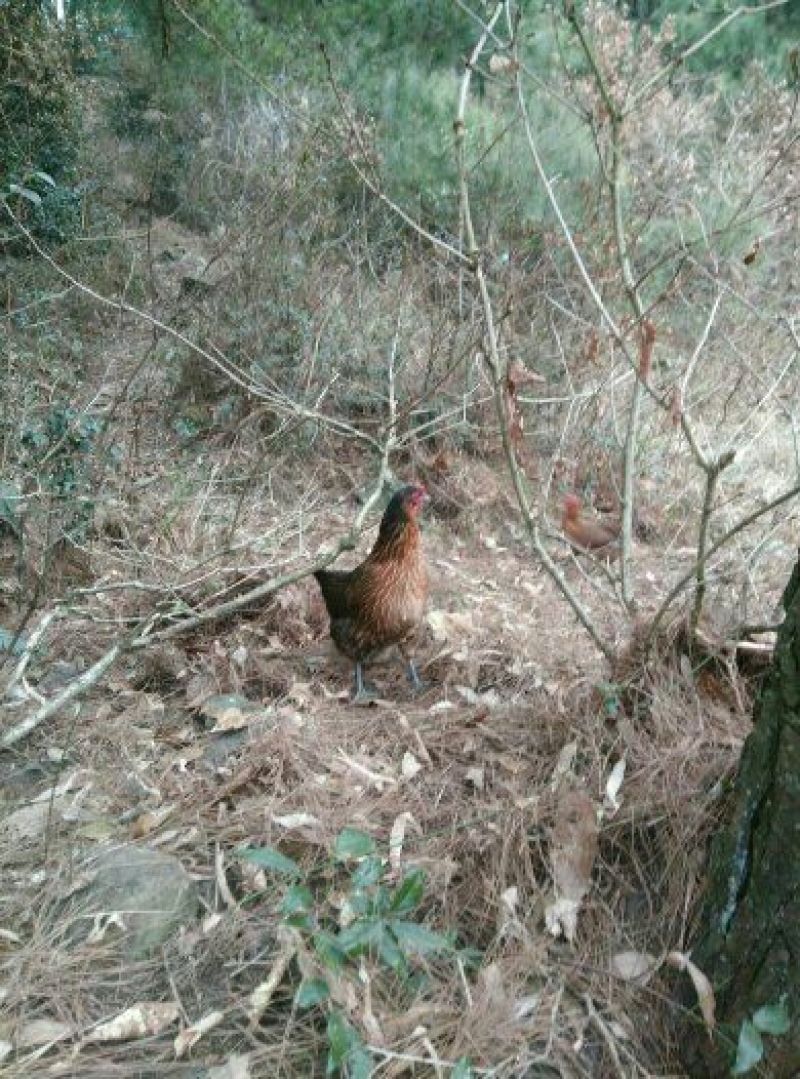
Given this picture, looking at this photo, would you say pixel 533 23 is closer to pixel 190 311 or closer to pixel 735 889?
pixel 190 311

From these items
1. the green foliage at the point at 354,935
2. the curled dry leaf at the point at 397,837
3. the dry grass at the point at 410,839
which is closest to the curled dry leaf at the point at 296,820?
the dry grass at the point at 410,839

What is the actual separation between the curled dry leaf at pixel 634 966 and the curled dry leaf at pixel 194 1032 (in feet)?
2.98

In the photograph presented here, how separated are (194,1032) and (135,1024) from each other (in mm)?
143

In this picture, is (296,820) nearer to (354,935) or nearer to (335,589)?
(354,935)

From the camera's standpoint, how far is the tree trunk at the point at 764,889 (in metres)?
1.72

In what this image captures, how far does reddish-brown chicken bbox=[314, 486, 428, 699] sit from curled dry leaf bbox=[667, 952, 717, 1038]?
1892 millimetres

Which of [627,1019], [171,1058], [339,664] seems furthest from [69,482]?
[627,1019]

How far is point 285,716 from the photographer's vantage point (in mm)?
3283

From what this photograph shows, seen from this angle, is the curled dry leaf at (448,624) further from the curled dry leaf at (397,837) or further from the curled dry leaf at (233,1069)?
the curled dry leaf at (233,1069)

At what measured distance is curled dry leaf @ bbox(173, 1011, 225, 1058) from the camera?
2.03 meters

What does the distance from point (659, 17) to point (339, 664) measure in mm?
8863

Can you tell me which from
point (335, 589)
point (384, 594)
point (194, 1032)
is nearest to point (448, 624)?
point (384, 594)

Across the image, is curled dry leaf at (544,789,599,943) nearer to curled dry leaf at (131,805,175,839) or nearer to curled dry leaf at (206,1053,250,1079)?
curled dry leaf at (206,1053,250,1079)

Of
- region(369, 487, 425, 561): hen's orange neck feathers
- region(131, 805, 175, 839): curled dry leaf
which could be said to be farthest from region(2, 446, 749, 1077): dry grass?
region(369, 487, 425, 561): hen's orange neck feathers
